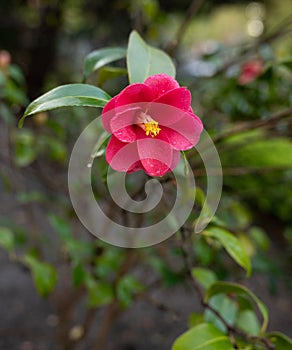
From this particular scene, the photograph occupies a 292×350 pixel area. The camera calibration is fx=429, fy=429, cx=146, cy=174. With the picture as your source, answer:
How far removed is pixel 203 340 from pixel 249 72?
31.3 inches

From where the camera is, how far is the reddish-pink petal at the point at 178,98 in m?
0.42

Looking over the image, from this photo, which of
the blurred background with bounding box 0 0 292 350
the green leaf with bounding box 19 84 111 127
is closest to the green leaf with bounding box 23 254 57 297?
the blurred background with bounding box 0 0 292 350

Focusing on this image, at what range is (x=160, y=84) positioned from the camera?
43 centimetres

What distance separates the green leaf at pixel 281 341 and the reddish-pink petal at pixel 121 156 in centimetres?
34

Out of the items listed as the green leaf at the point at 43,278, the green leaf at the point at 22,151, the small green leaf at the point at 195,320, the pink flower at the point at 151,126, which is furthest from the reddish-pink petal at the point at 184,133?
the green leaf at the point at 22,151

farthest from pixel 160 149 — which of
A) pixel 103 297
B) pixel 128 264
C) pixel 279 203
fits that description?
pixel 279 203

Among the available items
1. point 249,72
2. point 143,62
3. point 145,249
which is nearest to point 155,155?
point 143,62

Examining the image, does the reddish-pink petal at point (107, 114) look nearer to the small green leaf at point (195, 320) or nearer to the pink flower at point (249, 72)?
the small green leaf at point (195, 320)

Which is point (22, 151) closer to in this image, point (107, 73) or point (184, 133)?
point (107, 73)

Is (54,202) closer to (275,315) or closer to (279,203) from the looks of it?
(275,315)

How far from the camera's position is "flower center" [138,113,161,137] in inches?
17.2

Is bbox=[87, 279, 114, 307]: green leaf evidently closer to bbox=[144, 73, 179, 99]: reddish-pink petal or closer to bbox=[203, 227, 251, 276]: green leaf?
bbox=[203, 227, 251, 276]: green leaf

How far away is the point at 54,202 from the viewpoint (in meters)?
1.53

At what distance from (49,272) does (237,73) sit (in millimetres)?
702
